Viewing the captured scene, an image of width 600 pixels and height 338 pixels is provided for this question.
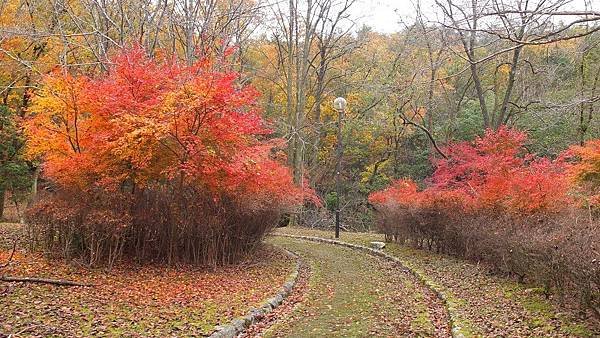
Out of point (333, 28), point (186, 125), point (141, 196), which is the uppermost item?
point (333, 28)

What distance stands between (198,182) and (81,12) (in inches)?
510

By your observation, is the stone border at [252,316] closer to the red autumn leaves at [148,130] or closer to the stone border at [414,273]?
the red autumn leaves at [148,130]

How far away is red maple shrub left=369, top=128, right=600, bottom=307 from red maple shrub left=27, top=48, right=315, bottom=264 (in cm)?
519

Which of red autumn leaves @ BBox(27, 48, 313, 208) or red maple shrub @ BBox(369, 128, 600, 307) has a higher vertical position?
red autumn leaves @ BBox(27, 48, 313, 208)

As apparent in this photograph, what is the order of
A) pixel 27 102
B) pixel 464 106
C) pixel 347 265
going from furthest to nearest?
1. pixel 464 106
2. pixel 27 102
3. pixel 347 265

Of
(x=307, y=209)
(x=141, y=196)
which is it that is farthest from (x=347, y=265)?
(x=307, y=209)

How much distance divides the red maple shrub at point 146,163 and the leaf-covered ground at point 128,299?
0.60 meters

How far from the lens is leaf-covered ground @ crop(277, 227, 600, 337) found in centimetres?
612

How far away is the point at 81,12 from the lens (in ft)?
→ 65.5

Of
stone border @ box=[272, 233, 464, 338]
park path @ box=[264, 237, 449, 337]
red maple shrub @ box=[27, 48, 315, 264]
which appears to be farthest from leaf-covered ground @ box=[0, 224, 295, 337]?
stone border @ box=[272, 233, 464, 338]

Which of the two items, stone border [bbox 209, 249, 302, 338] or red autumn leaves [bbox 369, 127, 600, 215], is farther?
red autumn leaves [bbox 369, 127, 600, 215]

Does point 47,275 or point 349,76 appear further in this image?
point 349,76

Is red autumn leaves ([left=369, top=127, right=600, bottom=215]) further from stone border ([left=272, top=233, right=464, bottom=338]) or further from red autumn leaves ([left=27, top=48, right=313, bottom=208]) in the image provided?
red autumn leaves ([left=27, top=48, right=313, bottom=208])

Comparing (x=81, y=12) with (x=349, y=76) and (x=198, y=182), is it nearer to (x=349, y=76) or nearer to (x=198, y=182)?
(x=198, y=182)
